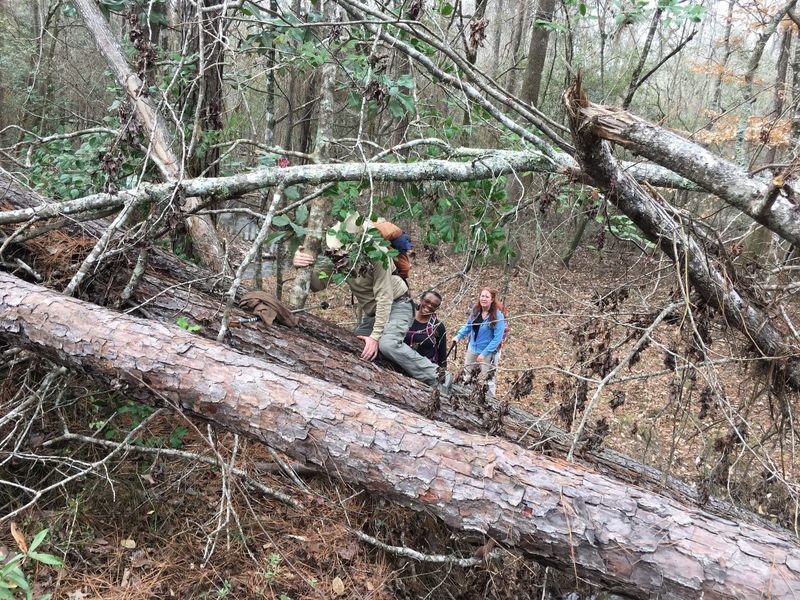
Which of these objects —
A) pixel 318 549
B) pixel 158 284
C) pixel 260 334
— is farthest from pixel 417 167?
pixel 318 549

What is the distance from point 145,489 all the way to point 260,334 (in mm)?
1206

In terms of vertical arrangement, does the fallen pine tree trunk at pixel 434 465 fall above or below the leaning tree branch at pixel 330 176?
below

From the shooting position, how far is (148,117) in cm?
398

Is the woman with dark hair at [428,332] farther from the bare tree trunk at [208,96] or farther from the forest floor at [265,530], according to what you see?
the bare tree trunk at [208,96]

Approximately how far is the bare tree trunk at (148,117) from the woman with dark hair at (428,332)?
176 centimetres

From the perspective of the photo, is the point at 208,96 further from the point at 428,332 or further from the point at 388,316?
the point at 428,332

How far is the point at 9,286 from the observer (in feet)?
8.79

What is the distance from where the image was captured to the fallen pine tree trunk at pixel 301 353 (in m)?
3.07

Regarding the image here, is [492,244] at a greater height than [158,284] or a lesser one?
greater

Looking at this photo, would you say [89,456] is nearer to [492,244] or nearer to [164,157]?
[164,157]

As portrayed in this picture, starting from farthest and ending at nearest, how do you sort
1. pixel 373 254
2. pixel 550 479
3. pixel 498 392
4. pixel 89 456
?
pixel 498 392 < pixel 89 456 < pixel 373 254 < pixel 550 479

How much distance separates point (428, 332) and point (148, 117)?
298 centimetres

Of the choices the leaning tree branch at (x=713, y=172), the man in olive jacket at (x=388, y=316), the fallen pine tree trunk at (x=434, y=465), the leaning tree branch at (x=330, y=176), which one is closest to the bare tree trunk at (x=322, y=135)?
the man in olive jacket at (x=388, y=316)

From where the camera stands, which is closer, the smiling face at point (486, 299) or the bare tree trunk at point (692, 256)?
the bare tree trunk at point (692, 256)
